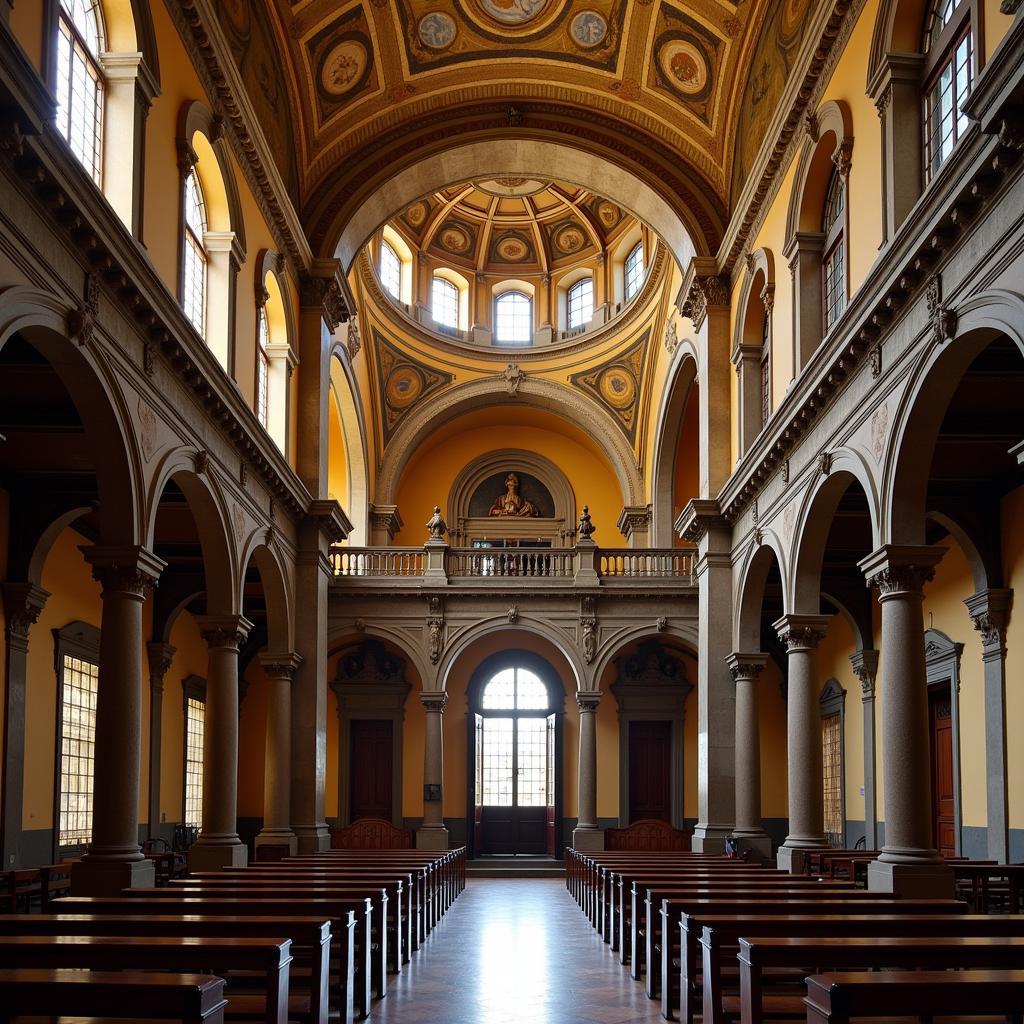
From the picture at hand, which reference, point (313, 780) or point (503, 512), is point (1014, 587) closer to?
point (313, 780)

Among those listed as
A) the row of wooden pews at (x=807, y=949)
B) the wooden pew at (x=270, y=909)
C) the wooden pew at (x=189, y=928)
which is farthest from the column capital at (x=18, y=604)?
the wooden pew at (x=189, y=928)

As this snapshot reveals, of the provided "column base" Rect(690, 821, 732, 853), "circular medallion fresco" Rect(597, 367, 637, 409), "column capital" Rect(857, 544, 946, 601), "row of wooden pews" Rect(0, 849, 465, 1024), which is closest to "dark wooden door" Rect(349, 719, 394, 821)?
"column base" Rect(690, 821, 732, 853)

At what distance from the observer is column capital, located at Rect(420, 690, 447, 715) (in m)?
27.6

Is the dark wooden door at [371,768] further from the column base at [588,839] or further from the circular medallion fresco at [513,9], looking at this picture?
the circular medallion fresco at [513,9]

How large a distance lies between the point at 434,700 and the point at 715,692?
694 cm

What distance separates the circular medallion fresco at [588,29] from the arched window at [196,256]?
28.4 feet

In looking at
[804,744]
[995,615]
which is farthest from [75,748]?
[995,615]

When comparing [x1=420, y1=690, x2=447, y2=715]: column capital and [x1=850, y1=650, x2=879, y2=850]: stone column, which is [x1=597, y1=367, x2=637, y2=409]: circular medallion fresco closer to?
[x1=420, y1=690, x2=447, y2=715]: column capital

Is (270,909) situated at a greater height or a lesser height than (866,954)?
lesser

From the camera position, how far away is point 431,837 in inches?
1078

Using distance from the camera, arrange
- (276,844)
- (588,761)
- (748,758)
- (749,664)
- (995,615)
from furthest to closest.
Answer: (588,761) < (749,664) < (748,758) < (276,844) < (995,615)

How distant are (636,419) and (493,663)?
759cm

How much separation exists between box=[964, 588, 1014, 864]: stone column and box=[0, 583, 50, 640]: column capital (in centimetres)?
1335

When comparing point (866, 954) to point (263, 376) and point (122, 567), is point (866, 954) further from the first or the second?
point (263, 376)
